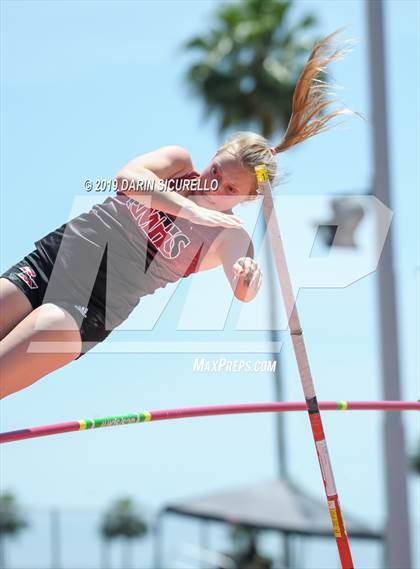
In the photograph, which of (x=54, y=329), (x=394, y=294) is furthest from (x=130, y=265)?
(x=394, y=294)

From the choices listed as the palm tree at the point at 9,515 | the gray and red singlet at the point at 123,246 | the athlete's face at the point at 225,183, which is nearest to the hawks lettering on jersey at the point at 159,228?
the gray and red singlet at the point at 123,246

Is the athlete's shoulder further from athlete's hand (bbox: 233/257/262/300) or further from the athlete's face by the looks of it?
athlete's hand (bbox: 233/257/262/300)

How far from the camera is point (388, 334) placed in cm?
971

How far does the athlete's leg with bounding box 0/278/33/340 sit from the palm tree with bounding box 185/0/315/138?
1870 cm

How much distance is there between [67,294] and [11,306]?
0.24 meters

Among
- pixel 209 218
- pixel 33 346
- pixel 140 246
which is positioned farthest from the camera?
pixel 140 246

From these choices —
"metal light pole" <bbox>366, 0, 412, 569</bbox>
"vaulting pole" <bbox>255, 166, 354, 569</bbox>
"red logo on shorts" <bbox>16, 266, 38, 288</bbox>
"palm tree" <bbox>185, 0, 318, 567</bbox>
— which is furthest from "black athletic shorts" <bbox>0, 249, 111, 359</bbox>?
"palm tree" <bbox>185, 0, 318, 567</bbox>

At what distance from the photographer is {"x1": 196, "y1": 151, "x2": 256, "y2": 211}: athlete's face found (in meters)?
5.23

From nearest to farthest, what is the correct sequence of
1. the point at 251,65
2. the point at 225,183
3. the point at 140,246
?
the point at 225,183, the point at 140,246, the point at 251,65

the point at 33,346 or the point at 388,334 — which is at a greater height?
the point at 388,334

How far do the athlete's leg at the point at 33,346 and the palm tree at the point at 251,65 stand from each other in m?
18.9

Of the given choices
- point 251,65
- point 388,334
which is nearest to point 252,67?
point 251,65

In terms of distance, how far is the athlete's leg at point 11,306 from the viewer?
5.06 metres

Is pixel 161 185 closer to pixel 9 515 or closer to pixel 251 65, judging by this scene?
pixel 251 65
